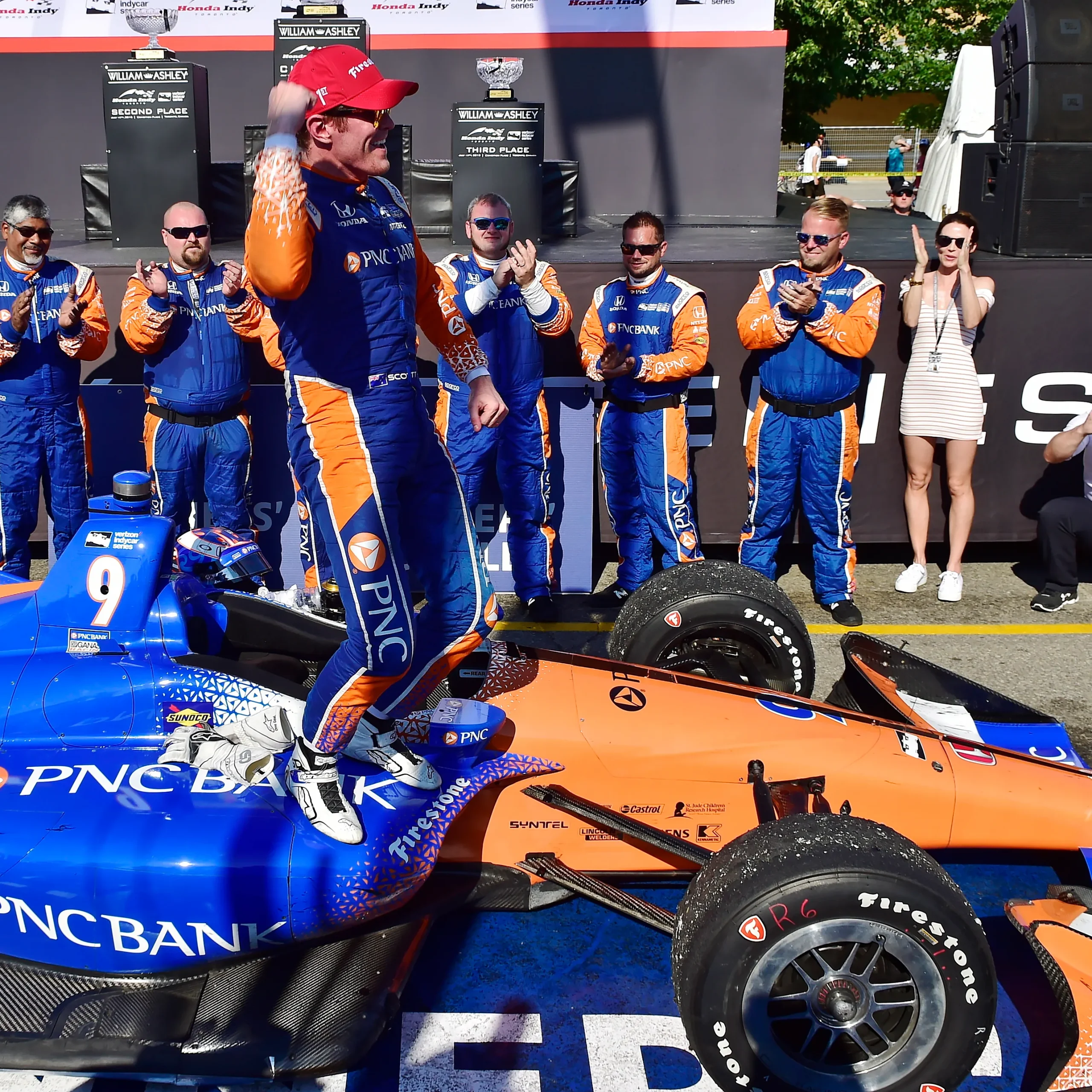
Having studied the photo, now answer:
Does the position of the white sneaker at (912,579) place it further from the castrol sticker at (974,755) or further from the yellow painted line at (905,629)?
the castrol sticker at (974,755)

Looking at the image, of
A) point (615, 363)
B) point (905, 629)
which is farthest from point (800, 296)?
point (905, 629)

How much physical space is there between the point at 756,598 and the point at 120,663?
2.21 meters

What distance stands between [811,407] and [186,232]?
3372 mm

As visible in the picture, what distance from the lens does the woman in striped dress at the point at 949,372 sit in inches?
251

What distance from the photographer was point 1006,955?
3.53 metres

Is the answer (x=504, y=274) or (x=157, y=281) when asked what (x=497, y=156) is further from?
(x=157, y=281)

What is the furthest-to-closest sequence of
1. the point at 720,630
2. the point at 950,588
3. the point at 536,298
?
1. the point at 950,588
2. the point at 536,298
3. the point at 720,630

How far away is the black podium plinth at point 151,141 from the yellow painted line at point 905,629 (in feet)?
15.3

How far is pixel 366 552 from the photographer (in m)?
3.08

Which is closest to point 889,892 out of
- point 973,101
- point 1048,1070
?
point 1048,1070

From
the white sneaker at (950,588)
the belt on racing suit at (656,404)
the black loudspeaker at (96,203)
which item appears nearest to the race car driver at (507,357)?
the belt on racing suit at (656,404)

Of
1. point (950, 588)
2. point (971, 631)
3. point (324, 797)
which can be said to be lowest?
point (971, 631)

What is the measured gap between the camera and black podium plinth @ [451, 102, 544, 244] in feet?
28.2

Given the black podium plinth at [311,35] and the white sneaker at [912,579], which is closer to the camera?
the white sneaker at [912,579]
